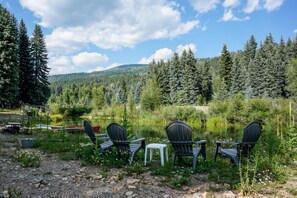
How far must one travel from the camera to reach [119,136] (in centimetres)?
646

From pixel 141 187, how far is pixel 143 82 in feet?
229

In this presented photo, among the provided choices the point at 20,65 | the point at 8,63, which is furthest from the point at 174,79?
the point at 8,63

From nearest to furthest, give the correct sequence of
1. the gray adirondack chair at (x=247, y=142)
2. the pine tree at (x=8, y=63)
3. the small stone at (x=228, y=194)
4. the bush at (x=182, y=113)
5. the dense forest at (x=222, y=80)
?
the small stone at (x=228, y=194), the gray adirondack chair at (x=247, y=142), the bush at (x=182, y=113), the pine tree at (x=8, y=63), the dense forest at (x=222, y=80)

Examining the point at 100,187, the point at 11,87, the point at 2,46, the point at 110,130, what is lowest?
the point at 100,187

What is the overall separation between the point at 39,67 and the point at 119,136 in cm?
3369

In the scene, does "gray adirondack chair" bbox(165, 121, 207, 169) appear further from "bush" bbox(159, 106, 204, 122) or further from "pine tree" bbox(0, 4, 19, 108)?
"pine tree" bbox(0, 4, 19, 108)

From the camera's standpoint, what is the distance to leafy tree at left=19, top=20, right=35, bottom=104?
3497cm

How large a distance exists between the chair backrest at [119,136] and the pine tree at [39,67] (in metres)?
31.1

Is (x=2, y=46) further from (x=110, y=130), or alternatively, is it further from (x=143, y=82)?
(x=143, y=82)

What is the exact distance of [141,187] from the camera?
4.87 metres

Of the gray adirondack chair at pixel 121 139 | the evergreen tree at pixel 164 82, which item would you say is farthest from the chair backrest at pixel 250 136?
the evergreen tree at pixel 164 82

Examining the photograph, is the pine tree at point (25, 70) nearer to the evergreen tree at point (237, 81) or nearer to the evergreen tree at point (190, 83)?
the evergreen tree at point (190, 83)

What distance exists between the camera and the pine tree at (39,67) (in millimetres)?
35562

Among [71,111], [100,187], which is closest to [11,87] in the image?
[71,111]
